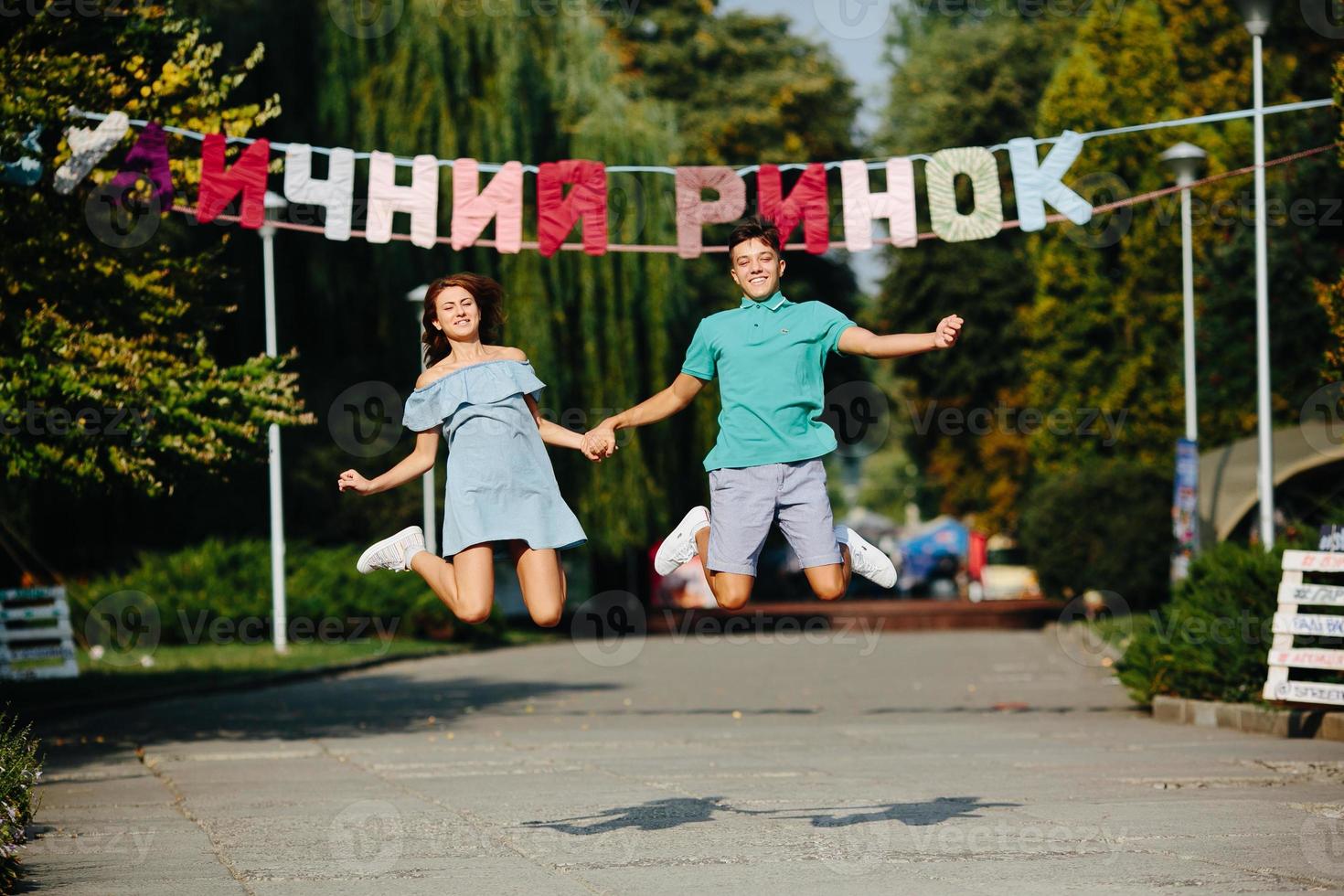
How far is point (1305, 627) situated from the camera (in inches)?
535

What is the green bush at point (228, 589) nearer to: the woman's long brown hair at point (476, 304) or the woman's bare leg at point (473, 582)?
the woman's long brown hair at point (476, 304)

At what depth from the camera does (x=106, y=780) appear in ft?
40.4

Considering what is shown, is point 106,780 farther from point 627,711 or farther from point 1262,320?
point 1262,320

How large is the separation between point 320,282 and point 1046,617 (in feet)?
66.1

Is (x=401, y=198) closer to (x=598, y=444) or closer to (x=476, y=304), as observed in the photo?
(x=476, y=304)

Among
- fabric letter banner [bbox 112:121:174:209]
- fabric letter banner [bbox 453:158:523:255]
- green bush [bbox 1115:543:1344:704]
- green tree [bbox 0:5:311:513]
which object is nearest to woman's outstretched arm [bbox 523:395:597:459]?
fabric letter banner [bbox 453:158:523:255]

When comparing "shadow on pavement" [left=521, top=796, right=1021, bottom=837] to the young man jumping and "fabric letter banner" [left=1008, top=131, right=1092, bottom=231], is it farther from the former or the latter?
"fabric letter banner" [left=1008, top=131, right=1092, bottom=231]

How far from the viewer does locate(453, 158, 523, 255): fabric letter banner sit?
44.1 ft

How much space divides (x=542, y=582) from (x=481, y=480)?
55 cm

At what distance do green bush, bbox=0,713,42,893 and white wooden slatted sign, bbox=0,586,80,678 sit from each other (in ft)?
41.9

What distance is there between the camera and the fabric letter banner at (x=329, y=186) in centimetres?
1348

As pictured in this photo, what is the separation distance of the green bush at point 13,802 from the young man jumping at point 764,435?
9.72 feet

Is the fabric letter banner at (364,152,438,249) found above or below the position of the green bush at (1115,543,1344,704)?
above

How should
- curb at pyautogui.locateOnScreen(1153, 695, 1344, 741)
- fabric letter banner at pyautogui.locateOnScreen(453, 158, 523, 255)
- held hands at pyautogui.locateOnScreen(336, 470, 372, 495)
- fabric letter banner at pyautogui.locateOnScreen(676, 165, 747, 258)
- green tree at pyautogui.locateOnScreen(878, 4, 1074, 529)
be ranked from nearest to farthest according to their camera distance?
held hands at pyautogui.locateOnScreen(336, 470, 372, 495) → fabric letter banner at pyautogui.locateOnScreen(453, 158, 523, 255) → fabric letter banner at pyautogui.locateOnScreen(676, 165, 747, 258) → curb at pyautogui.locateOnScreen(1153, 695, 1344, 741) → green tree at pyautogui.locateOnScreen(878, 4, 1074, 529)
